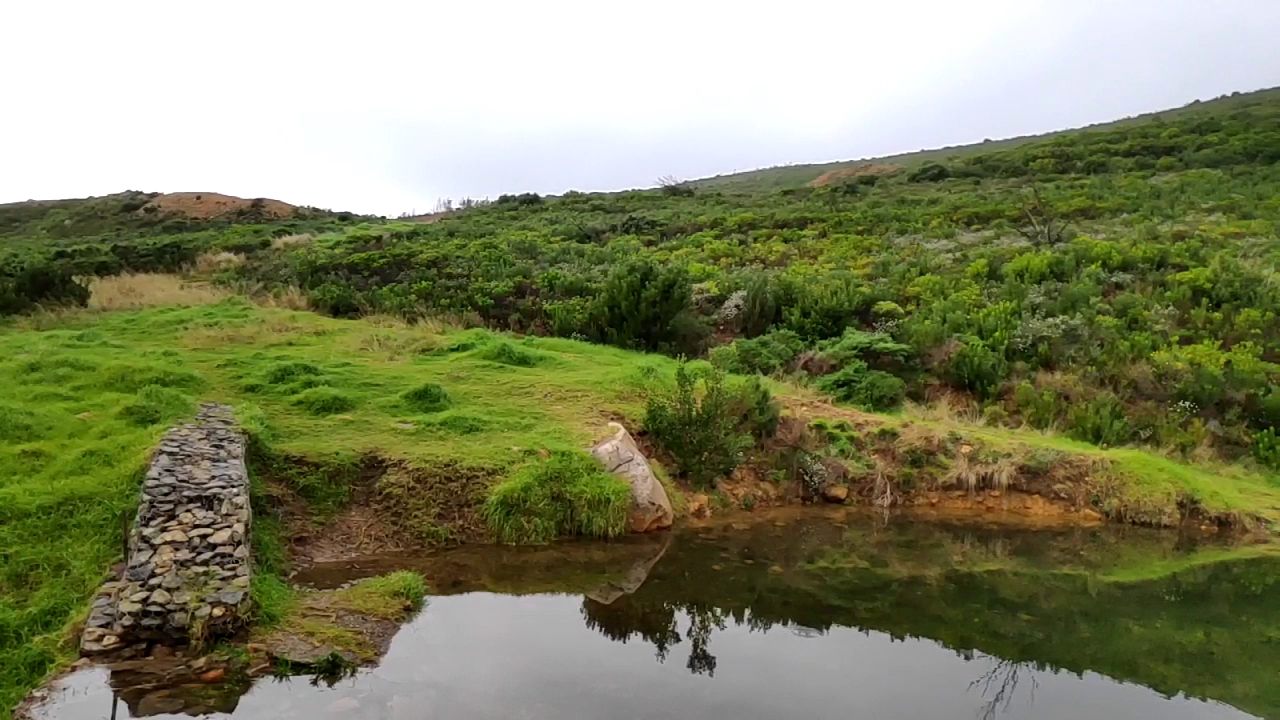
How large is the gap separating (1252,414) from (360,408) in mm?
13755

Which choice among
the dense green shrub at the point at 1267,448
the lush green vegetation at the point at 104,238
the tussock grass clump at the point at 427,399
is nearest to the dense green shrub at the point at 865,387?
the dense green shrub at the point at 1267,448

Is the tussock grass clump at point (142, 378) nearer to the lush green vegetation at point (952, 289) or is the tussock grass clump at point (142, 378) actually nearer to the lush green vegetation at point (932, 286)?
the lush green vegetation at point (932, 286)

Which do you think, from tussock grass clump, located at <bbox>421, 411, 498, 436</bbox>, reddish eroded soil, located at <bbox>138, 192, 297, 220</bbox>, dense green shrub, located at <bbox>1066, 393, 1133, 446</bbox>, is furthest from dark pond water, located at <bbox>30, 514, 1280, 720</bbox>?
reddish eroded soil, located at <bbox>138, 192, 297, 220</bbox>

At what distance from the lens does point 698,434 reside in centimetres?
1183

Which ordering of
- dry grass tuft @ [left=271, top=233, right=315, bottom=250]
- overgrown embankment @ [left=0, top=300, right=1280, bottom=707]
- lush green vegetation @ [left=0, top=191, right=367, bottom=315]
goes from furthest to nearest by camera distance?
dry grass tuft @ [left=271, top=233, right=315, bottom=250] < lush green vegetation @ [left=0, top=191, right=367, bottom=315] < overgrown embankment @ [left=0, top=300, right=1280, bottom=707]

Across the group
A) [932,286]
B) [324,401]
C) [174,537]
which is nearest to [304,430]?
[324,401]

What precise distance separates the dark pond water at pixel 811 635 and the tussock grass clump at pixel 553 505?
0.90 ft

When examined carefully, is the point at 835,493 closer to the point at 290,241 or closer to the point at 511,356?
the point at 511,356

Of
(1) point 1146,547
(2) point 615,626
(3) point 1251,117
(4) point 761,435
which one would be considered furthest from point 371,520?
(3) point 1251,117

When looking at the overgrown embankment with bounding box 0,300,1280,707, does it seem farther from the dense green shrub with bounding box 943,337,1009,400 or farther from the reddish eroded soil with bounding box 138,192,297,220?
the reddish eroded soil with bounding box 138,192,297,220

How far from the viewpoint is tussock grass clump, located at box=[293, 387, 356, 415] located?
12112 mm

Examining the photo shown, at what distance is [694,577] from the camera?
9.30 m

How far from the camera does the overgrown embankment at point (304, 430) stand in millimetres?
7934

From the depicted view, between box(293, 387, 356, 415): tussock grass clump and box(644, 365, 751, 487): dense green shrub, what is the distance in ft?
13.3
